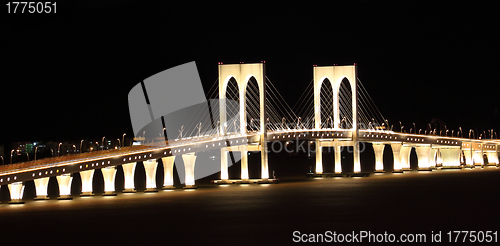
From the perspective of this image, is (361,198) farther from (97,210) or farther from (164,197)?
(97,210)

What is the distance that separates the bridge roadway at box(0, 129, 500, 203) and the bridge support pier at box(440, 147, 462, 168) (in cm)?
17

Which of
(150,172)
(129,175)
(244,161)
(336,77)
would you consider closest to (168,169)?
(150,172)

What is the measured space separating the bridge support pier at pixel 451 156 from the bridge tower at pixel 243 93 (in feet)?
96.4

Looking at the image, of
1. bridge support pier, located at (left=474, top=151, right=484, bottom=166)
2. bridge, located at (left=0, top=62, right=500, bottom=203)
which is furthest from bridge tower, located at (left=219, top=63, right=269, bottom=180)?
bridge support pier, located at (left=474, top=151, right=484, bottom=166)

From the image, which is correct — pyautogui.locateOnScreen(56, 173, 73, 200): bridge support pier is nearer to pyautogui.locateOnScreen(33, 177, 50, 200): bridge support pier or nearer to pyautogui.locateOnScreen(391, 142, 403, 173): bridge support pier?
pyautogui.locateOnScreen(33, 177, 50, 200): bridge support pier

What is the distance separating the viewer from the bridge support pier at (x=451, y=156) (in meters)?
75.9

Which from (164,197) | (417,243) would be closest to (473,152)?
(164,197)

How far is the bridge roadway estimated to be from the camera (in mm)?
39000

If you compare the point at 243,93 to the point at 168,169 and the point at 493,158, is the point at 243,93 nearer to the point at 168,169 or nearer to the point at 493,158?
the point at 168,169

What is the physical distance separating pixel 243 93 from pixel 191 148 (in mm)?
7355

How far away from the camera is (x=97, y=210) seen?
1390 inches

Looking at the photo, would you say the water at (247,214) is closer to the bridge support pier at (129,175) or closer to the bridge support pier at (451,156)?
the bridge support pier at (129,175)

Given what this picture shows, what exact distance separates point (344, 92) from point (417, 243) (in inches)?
1813

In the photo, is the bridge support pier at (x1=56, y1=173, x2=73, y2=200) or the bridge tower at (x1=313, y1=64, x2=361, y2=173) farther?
the bridge tower at (x1=313, y1=64, x2=361, y2=173)
